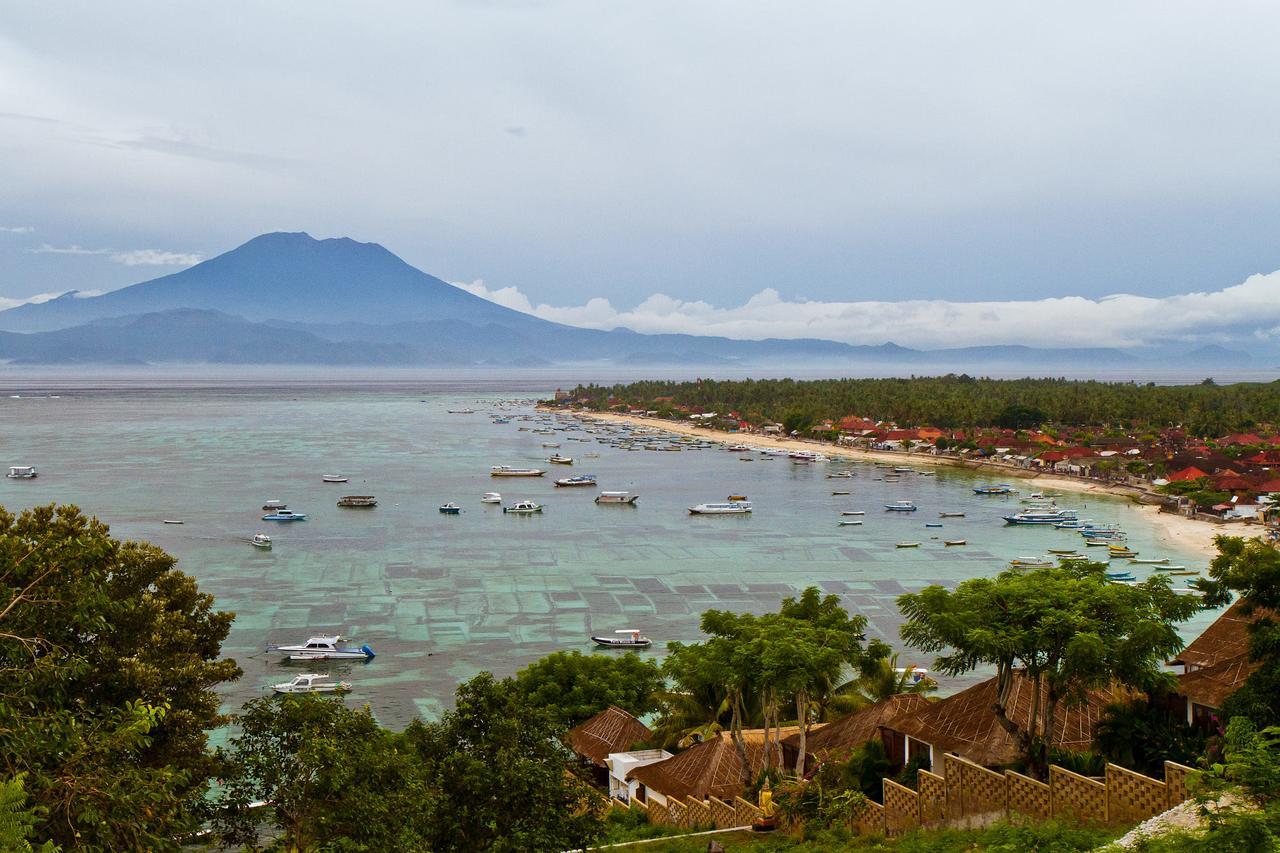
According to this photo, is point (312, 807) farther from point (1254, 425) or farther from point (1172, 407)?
point (1172, 407)

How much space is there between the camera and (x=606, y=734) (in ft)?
62.5

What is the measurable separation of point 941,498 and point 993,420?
1542 inches

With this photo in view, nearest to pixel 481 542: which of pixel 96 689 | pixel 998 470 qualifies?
pixel 96 689

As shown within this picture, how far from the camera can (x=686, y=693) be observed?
64.3ft

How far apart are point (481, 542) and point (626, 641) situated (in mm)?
19978

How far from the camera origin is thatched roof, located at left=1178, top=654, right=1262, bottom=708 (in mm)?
12961

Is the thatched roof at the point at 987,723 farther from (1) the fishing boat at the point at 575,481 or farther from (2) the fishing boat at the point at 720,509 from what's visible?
(1) the fishing boat at the point at 575,481

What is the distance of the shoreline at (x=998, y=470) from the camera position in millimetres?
52688

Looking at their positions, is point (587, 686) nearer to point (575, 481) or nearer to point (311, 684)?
point (311, 684)

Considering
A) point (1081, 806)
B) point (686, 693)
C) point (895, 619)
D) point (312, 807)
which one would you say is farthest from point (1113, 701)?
point (895, 619)

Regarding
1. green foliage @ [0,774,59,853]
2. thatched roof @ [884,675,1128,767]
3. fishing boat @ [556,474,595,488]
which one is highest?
green foliage @ [0,774,59,853]

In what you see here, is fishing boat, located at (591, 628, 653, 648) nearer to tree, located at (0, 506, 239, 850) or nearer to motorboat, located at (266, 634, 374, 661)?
motorboat, located at (266, 634, 374, 661)

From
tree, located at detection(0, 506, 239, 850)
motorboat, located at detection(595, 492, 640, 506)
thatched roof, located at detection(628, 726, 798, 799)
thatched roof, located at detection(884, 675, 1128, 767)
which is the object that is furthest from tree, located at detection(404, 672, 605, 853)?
motorboat, located at detection(595, 492, 640, 506)

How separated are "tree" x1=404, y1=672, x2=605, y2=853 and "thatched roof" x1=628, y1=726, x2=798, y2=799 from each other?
4.86 metres
